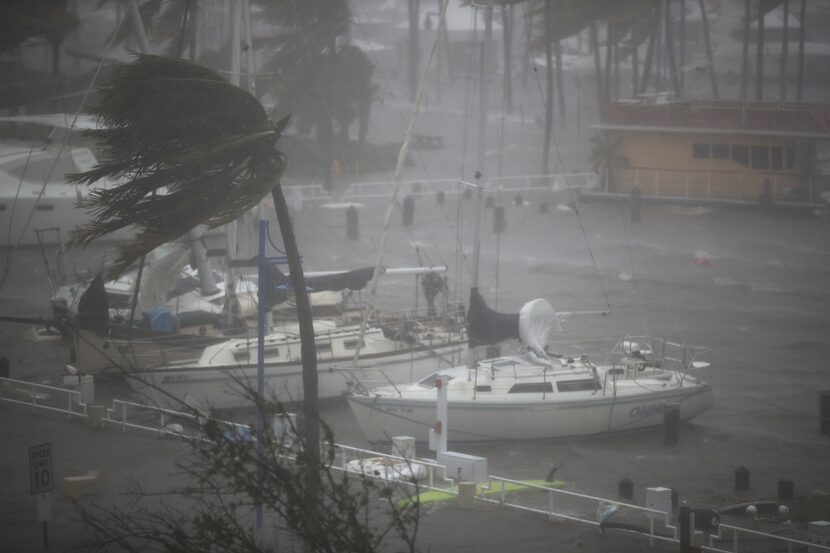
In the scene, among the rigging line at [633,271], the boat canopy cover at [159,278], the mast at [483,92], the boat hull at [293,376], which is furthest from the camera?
the rigging line at [633,271]

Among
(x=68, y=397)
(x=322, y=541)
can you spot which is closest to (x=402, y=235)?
(x=68, y=397)

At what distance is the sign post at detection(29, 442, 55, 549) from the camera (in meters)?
15.5

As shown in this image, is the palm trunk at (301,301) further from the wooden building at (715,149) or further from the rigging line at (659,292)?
the wooden building at (715,149)

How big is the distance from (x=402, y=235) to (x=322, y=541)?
38.4 m

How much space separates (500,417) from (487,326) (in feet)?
8.07

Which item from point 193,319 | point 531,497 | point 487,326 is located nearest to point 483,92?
point 487,326

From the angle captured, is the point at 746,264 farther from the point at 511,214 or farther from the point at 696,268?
the point at 511,214

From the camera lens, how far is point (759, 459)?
23.2 m

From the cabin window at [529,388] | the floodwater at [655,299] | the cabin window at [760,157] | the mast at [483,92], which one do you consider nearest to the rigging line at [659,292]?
the floodwater at [655,299]

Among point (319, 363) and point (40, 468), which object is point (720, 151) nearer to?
point (319, 363)

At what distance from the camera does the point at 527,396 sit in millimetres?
Result: 23203

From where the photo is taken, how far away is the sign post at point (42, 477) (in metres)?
15.5

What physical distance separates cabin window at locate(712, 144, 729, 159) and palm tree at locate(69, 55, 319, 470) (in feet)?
124

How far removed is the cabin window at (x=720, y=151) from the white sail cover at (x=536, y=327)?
26979 mm
